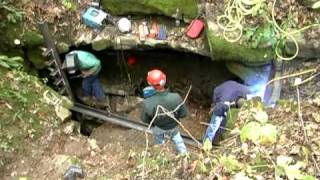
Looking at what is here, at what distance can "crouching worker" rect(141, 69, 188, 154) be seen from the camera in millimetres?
7090

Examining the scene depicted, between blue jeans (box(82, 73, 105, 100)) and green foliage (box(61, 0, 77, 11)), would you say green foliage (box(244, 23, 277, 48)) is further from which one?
green foliage (box(61, 0, 77, 11))

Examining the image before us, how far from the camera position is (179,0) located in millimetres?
8750

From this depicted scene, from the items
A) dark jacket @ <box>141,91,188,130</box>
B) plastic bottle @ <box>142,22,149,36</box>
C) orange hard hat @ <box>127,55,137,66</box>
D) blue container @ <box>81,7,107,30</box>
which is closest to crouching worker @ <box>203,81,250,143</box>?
dark jacket @ <box>141,91,188,130</box>

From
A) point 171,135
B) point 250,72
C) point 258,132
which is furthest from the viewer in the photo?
point 250,72

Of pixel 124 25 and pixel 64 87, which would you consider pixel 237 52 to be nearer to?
pixel 124 25

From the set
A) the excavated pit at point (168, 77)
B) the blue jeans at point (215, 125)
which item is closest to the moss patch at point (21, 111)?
the excavated pit at point (168, 77)

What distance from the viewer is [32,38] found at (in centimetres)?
912

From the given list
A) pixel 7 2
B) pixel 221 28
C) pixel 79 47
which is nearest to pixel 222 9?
pixel 221 28

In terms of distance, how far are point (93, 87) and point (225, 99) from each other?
2.70m

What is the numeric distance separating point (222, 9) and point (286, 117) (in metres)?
2.87

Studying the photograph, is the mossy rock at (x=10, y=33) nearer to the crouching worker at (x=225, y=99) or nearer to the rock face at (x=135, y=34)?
the rock face at (x=135, y=34)

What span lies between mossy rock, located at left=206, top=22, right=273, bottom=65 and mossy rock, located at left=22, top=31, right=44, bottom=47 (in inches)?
110

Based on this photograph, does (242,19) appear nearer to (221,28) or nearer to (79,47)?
(221,28)

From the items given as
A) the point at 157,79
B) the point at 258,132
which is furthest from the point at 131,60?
the point at 258,132
